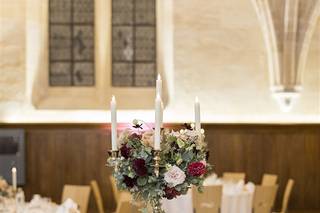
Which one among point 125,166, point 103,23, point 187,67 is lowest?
point 125,166

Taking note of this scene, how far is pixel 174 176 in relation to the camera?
3154 millimetres

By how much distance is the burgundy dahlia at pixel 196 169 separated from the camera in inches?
127

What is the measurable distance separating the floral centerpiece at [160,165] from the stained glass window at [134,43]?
8263mm

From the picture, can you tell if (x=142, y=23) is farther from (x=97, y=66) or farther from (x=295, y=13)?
(x=295, y=13)

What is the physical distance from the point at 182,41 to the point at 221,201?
427cm

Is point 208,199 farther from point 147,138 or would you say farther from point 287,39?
point 287,39

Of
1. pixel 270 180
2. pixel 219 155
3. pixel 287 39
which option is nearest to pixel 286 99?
pixel 287 39

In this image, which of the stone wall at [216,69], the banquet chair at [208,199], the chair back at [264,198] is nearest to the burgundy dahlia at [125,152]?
the banquet chair at [208,199]

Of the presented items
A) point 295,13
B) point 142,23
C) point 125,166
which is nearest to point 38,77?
point 142,23

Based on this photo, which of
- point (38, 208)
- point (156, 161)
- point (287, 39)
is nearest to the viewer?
point (156, 161)

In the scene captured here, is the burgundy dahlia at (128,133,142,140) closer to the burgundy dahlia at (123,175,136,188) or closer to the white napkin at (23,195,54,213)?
the burgundy dahlia at (123,175,136,188)

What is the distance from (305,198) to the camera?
1124cm

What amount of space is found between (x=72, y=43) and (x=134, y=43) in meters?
0.97

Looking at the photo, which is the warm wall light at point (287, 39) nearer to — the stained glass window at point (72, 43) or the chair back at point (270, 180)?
the chair back at point (270, 180)
